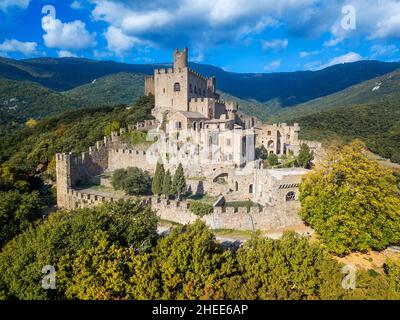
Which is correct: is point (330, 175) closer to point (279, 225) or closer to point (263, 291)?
point (279, 225)

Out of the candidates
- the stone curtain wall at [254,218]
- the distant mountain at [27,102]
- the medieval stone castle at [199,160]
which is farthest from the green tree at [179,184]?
the distant mountain at [27,102]

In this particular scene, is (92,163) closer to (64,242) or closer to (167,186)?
(167,186)

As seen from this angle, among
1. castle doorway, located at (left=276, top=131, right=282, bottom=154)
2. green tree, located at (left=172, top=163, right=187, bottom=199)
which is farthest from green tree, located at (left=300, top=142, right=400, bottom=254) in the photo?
castle doorway, located at (left=276, top=131, right=282, bottom=154)

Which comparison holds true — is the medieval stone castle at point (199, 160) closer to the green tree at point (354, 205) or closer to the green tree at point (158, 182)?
the green tree at point (354, 205)

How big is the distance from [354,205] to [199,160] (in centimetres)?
1670

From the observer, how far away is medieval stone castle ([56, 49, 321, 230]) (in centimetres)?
2281

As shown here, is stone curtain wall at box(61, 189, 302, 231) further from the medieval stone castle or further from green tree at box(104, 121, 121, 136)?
green tree at box(104, 121, 121, 136)

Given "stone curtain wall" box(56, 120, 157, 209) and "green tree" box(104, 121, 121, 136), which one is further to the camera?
"green tree" box(104, 121, 121, 136)

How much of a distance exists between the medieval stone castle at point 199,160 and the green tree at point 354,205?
8.86 feet

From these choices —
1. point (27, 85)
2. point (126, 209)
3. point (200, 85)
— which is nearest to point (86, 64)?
point (27, 85)

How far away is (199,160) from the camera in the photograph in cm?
3228

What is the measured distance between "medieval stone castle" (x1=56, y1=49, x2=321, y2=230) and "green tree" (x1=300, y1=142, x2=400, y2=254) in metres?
2.70

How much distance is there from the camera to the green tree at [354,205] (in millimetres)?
19125
